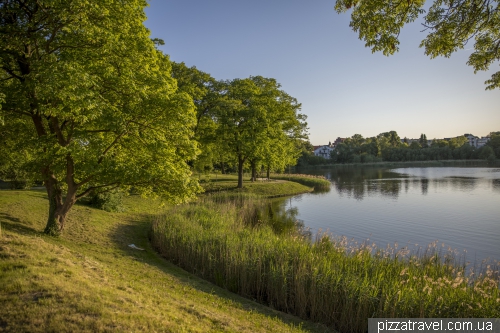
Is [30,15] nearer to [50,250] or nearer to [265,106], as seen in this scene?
[50,250]

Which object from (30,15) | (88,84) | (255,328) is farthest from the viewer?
(30,15)

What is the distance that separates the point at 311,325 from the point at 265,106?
98.3ft

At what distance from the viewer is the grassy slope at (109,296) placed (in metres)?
4.86

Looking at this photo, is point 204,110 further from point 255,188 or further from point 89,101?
point 89,101

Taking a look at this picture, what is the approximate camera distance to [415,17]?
25.1 feet

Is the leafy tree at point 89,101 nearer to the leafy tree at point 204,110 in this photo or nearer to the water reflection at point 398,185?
the leafy tree at point 204,110

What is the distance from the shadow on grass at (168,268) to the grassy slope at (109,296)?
41 millimetres

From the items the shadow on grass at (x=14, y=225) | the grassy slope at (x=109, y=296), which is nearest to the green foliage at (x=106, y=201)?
the shadow on grass at (x=14, y=225)

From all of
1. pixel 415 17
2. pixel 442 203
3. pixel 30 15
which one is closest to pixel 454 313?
pixel 415 17

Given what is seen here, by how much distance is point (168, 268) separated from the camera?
11.1 m

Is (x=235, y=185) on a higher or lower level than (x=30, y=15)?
lower

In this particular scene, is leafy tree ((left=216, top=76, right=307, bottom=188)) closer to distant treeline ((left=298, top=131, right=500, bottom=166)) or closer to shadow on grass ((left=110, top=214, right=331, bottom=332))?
shadow on grass ((left=110, top=214, right=331, bottom=332))

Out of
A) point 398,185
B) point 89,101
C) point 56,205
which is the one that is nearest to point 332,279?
point 89,101

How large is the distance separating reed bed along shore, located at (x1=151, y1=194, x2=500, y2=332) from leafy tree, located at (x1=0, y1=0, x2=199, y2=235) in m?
2.78
